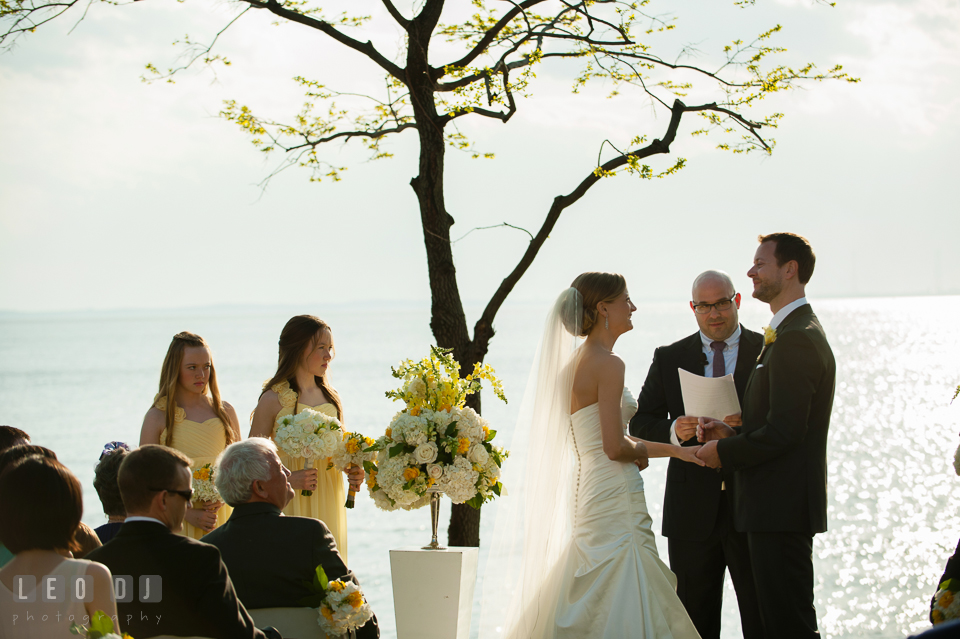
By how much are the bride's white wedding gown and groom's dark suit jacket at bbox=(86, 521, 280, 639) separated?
1.99 m

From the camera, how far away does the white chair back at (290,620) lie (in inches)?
120

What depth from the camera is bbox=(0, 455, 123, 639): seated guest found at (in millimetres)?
2328

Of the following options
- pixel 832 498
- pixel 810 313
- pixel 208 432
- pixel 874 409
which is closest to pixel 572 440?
pixel 810 313

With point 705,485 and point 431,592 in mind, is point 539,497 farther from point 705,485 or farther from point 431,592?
point 705,485

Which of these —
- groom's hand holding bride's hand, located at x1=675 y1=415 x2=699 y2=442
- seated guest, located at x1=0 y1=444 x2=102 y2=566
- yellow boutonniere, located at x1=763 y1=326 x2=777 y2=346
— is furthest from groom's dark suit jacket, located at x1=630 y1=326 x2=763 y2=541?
seated guest, located at x1=0 y1=444 x2=102 y2=566

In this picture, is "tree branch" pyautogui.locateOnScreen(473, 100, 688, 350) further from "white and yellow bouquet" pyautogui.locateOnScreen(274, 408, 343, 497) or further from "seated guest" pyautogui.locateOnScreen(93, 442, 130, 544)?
"seated guest" pyautogui.locateOnScreen(93, 442, 130, 544)

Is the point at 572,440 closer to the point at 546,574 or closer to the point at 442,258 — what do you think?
the point at 546,574

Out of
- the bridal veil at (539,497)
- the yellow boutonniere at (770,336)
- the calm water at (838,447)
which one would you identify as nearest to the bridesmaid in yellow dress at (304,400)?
the bridal veil at (539,497)

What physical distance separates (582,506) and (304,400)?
179cm

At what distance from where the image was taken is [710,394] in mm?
4332

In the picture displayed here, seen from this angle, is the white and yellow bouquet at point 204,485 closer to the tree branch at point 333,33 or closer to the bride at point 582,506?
the bride at point 582,506

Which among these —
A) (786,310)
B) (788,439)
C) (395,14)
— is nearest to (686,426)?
(788,439)

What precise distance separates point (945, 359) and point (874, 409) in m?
37.6

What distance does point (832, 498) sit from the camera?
1864 cm
